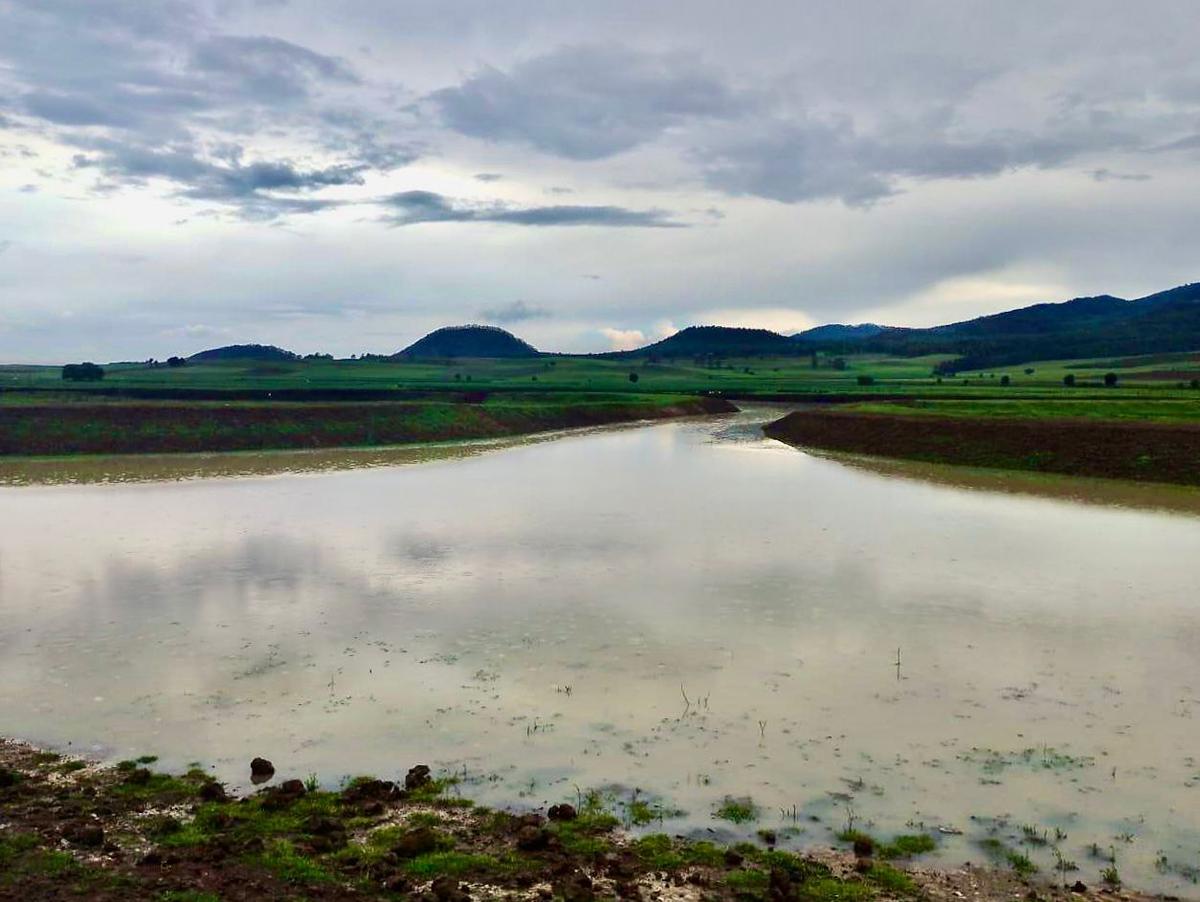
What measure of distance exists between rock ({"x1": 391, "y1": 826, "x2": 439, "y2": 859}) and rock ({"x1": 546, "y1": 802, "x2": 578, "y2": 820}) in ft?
5.69

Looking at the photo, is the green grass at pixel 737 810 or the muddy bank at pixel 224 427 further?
the muddy bank at pixel 224 427

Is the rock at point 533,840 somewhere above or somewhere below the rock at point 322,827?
below

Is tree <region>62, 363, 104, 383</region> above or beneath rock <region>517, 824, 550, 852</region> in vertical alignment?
above

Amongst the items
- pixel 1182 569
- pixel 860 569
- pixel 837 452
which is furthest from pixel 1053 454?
pixel 860 569

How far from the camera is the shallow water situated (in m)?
14.0

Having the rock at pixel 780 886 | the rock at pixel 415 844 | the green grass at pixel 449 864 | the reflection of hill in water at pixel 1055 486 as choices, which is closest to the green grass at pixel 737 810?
the rock at pixel 780 886

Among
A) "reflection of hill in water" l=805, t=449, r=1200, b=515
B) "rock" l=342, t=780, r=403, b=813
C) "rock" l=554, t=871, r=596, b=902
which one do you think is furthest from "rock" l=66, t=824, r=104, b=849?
"reflection of hill in water" l=805, t=449, r=1200, b=515

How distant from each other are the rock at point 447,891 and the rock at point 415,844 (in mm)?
880

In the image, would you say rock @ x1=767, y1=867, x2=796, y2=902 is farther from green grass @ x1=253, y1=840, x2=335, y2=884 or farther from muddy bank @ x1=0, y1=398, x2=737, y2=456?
muddy bank @ x1=0, y1=398, x2=737, y2=456

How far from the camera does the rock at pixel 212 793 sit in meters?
13.6

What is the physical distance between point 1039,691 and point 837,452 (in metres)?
54.5

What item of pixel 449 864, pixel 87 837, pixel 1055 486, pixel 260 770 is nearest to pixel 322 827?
pixel 449 864

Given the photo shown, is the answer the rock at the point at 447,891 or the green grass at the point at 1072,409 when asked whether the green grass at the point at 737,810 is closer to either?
the rock at the point at 447,891

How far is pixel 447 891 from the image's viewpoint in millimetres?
10883
